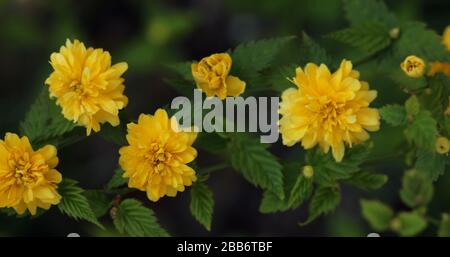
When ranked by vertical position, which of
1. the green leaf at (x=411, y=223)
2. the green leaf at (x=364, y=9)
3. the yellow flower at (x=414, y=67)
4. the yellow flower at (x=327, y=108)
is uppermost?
the green leaf at (x=364, y=9)

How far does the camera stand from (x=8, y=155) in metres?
1.81

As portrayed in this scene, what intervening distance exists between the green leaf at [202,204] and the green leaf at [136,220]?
112 millimetres

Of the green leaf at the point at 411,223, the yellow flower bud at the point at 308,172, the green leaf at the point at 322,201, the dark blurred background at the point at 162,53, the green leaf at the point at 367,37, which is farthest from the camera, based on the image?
the dark blurred background at the point at 162,53

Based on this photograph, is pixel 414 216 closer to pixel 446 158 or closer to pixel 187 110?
pixel 446 158

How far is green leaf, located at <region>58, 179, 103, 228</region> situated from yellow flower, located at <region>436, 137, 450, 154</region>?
3.26 ft

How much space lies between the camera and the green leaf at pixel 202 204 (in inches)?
74.8

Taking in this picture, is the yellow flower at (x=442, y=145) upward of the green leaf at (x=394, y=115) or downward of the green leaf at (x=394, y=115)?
downward

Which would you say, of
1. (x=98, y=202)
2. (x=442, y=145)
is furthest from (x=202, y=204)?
(x=442, y=145)

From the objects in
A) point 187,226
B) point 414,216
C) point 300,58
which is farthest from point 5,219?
point 414,216

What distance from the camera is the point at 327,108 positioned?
178cm

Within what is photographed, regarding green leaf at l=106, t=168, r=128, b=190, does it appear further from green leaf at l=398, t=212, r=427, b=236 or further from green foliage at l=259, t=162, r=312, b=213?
green leaf at l=398, t=212, r=427, b=236

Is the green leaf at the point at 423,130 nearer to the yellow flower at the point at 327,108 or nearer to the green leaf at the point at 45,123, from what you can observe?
the yellow flower at the point at 327,108

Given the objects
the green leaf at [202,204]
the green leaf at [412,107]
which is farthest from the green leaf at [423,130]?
the green leaf at [202,204]

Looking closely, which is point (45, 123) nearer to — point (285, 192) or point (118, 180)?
point (118, 180)
